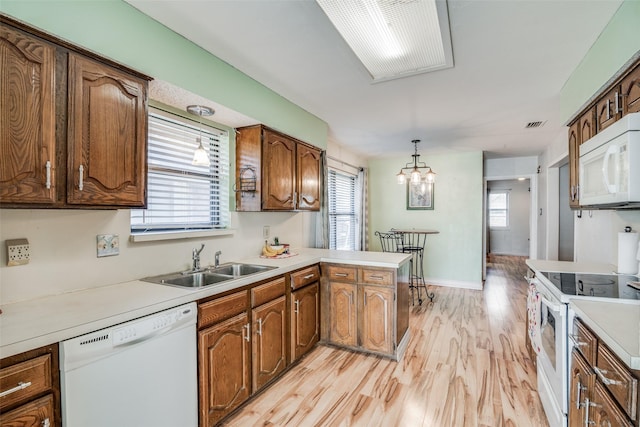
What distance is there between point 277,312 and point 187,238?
91cm

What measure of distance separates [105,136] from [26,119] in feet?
1.02

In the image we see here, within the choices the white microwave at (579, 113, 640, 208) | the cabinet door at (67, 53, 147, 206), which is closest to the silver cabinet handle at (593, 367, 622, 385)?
the white microwave at (579, 113, 640, 208)

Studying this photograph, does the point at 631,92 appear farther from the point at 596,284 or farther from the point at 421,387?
the point at 421,387

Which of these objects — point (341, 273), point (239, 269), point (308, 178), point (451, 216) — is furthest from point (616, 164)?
point (451, 216)

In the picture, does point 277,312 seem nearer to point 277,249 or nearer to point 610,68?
point 277,249

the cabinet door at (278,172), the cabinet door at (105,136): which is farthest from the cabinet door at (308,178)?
the cabinet door at (105,136)

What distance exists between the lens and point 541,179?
17.7 ft

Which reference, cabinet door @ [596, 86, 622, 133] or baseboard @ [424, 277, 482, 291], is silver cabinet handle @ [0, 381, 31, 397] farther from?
baseboard @ [424, 277, 482, 291]

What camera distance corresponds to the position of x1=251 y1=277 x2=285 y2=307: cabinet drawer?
2152mm

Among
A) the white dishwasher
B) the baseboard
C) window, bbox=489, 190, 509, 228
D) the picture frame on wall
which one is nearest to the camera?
the white dishwasher

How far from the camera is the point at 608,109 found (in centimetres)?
188

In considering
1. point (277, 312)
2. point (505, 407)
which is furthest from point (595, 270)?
point (277, 312)

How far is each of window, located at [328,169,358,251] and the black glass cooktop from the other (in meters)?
3.10

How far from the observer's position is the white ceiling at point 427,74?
1.72 metres
